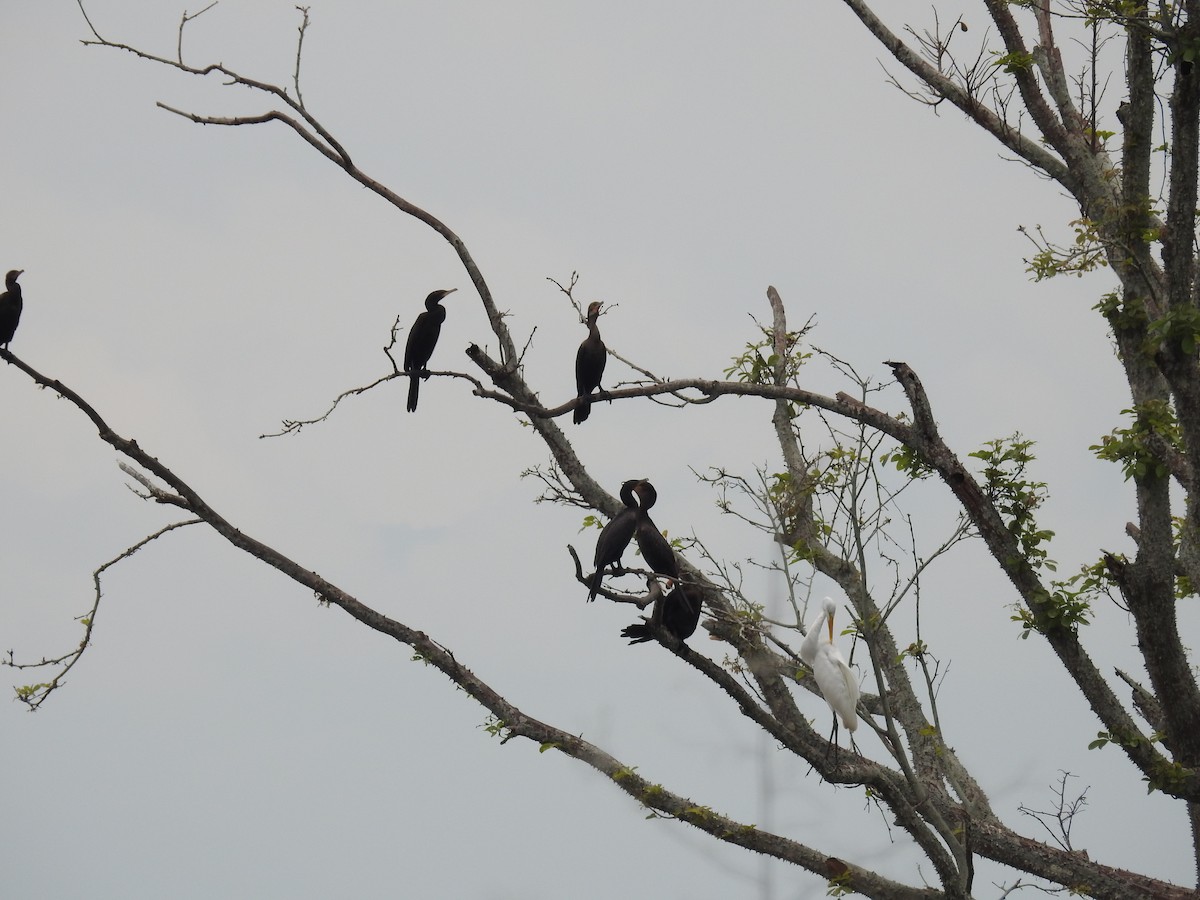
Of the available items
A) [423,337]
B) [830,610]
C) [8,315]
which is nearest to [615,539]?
[830,610]

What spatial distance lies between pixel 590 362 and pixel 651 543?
9.41 feet

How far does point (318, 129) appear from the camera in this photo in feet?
30.8

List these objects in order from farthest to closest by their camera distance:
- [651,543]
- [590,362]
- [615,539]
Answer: [590,362]
[651,543]
[615,539]

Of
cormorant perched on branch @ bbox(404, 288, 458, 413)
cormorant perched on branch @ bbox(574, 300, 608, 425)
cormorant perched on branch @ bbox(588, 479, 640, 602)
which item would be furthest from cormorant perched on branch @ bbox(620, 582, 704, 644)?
cormorant perched on branch @ bbox(404, 288, 458, 413)

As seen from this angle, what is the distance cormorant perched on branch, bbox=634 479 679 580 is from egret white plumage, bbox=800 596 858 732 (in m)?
0.93

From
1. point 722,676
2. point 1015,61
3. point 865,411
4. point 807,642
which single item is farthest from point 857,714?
point 1015,61

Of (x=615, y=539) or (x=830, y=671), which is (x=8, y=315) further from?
(x=830, y=671)

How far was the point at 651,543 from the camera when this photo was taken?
24.6ft

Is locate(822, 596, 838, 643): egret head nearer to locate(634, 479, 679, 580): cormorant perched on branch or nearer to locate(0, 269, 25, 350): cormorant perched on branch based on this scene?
locate(634, 479, 679, 580): cormorant perched on branch

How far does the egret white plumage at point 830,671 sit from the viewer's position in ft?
24.2

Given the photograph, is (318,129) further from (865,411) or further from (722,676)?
(722,676)

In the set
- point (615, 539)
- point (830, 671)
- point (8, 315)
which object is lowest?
point (830, 671)

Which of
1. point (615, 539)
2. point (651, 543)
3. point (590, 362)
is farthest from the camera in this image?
point (590, 362)

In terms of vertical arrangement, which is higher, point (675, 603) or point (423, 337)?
point (423, 337)
